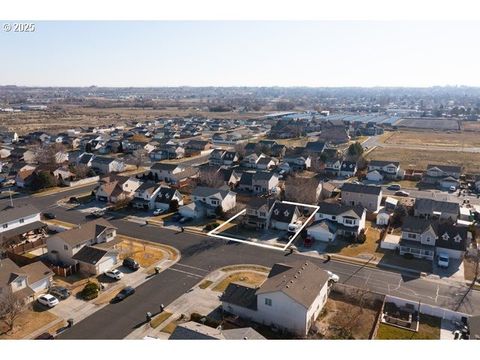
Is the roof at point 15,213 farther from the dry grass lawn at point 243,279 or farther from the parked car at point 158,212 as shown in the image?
the dry grass lawn at point 243,279

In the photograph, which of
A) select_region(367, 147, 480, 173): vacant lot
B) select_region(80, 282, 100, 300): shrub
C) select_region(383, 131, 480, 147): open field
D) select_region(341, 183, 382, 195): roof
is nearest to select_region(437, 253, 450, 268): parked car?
select_region(341, 183, 382, 195): roof

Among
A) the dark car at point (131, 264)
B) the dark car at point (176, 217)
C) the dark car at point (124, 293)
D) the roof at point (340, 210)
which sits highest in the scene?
the roof at point (340, 210)

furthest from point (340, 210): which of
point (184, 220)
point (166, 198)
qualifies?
point (166, 198)

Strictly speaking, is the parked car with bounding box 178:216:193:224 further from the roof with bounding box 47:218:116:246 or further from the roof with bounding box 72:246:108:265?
the roof with bounding box 72:246:108:265

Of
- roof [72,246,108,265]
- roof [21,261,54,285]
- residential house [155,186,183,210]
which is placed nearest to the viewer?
roof [21,261,54,285]

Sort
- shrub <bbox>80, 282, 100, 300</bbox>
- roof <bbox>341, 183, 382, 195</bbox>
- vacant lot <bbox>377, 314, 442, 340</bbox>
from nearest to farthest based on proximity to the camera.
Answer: vacant lot <bbox>377, 314, 442, 340</bbox>, shrub <bbox>80, 282, 100, 300</bbox>, roof <bbox>341, 183, 382, 195</bbox>

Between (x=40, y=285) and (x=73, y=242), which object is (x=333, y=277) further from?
(x=40, y=285)

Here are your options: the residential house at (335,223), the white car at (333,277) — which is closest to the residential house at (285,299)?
the white car at (333,277)
